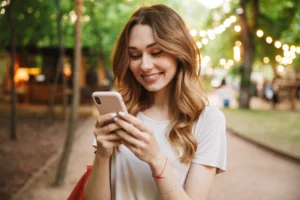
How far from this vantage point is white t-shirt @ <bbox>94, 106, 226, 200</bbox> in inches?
71.6

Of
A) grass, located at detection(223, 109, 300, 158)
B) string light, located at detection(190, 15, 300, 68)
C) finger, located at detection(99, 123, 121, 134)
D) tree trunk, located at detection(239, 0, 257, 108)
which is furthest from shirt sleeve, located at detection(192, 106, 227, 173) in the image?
tree trunk, located at detection(239, 0, 257, 108)

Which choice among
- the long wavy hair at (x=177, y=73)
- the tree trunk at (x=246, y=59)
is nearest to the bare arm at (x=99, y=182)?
the long wavy hair at (x=177, y=73)

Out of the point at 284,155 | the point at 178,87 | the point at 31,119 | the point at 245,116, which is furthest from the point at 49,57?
the point at 178,87

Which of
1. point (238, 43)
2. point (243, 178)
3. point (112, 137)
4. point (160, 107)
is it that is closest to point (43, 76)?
point (238, 43)

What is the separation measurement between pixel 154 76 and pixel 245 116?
16847 mm

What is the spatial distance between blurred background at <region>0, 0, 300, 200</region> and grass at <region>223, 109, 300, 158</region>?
31mm

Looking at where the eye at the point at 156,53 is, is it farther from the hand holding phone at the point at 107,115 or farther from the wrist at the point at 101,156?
the wrist at the point at 101,156

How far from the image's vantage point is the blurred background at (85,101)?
22.8 ft

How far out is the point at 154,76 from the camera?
6.26 ft

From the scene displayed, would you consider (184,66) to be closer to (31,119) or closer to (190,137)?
(190,137)

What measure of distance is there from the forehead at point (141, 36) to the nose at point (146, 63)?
62 millimetres

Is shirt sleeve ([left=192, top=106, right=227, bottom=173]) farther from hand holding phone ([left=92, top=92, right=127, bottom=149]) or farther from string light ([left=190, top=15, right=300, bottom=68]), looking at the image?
string light ([left=190, top=15, right=300, bottom=68])

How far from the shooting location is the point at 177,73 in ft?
6.73

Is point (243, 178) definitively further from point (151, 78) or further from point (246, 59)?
point (246, 59)
